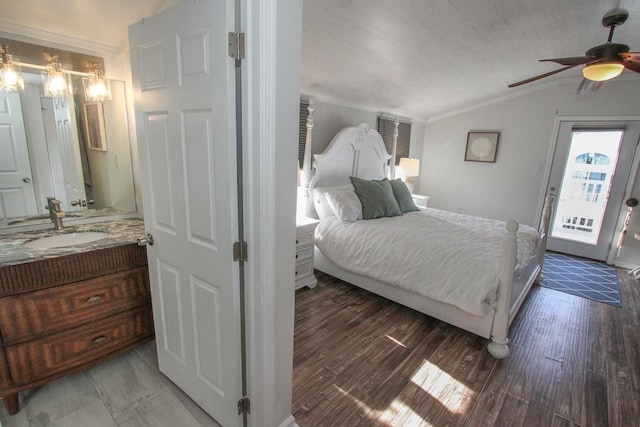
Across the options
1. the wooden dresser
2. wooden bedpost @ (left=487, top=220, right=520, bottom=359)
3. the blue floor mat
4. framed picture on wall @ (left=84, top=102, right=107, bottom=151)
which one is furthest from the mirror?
the blue floor mat

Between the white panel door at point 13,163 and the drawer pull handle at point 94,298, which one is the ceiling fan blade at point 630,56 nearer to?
the drawer pull handle at point 94,298

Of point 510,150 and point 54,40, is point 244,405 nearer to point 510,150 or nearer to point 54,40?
point 54,40

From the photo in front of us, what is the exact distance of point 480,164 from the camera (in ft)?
16.4

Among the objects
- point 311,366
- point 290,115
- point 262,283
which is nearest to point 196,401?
point 311,366

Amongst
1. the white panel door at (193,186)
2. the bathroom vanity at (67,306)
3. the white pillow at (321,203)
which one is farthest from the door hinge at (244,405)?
the white pillow at (321,203)

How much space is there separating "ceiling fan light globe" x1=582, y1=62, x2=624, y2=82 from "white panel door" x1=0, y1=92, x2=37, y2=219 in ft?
12.2

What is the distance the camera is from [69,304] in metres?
1.62

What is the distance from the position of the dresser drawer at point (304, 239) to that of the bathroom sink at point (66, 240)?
1493 millimetres

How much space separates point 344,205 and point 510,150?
10.5 ft

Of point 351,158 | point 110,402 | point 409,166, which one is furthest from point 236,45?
point 409,166

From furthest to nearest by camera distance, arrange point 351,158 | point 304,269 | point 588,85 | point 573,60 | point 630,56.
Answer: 1. point 351,158
2. point 304,269
3. point 588,85
4. point 573,60
5. point 630,56

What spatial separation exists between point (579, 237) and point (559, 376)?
3.24m

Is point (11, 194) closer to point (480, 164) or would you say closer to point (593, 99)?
point (480, 164)

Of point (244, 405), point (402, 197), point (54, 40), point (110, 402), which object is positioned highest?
point (54, 40)
